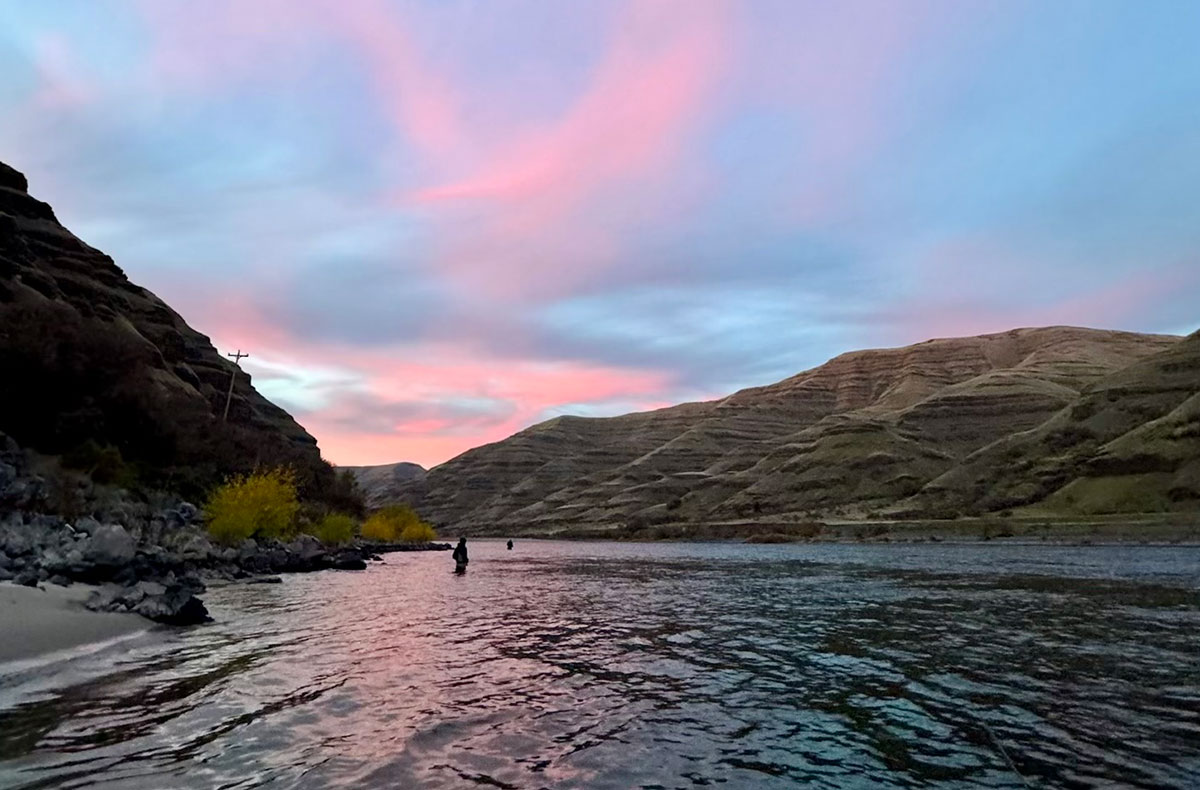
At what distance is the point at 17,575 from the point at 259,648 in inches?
448

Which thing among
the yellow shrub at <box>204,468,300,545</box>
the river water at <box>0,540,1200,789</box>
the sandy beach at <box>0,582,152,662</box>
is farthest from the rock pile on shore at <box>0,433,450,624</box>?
the river water at <box>0,540,1200,789</box>

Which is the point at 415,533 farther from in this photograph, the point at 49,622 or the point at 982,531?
the point at 49,622

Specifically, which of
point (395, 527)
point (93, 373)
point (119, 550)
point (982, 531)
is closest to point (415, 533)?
point (395, 527)

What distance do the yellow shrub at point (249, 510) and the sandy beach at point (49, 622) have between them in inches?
1349

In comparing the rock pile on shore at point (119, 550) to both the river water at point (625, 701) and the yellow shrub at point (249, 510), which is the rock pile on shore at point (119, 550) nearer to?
the yellow shrub at point (249, 510)

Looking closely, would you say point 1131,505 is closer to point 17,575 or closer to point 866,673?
point 866,673

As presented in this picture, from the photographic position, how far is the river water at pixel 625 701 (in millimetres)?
11445

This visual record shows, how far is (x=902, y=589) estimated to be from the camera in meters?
44.6

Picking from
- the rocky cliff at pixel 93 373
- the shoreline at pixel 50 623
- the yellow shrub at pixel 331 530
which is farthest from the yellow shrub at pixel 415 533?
the shoreline at pixel 50 623

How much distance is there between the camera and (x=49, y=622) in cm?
2233

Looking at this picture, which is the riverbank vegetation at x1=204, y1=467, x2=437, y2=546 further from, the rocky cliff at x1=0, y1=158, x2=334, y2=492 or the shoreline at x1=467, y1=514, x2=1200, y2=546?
the shoreline at x1=467, y1=514, x2=1200, y2=546

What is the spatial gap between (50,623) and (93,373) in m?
57.1

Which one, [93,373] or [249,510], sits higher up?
[93,373]

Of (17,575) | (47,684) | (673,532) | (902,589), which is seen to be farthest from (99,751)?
(673,532)
